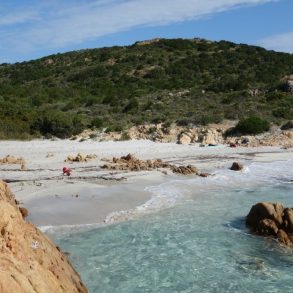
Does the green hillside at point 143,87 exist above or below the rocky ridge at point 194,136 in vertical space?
above

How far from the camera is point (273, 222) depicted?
10.6 metres

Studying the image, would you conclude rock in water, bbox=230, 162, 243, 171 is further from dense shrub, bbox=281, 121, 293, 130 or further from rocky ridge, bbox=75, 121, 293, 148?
dense shrub, bbox=281, 121, 293, 130

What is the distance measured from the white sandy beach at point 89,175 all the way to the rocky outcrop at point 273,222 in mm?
3334

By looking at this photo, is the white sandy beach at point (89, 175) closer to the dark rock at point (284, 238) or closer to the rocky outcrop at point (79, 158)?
the rocky outcrop at point (79, 158)

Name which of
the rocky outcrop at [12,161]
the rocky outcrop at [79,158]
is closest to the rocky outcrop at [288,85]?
the rocky outcrop at [79,158]

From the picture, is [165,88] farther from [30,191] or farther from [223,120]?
[30,191]

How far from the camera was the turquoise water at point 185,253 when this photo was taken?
8109mm

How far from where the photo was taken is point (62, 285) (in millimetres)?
5980

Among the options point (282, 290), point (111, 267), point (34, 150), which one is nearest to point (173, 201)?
point (111, 267)

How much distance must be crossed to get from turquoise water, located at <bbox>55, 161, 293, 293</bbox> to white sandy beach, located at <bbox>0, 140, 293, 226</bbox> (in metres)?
1.32

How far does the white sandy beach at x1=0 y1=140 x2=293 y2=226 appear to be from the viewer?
12.6 m

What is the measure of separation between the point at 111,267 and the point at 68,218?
3.33 m

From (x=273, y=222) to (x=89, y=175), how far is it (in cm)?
746

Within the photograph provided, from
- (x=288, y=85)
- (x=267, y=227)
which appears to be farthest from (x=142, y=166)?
(x=288, y=85)
